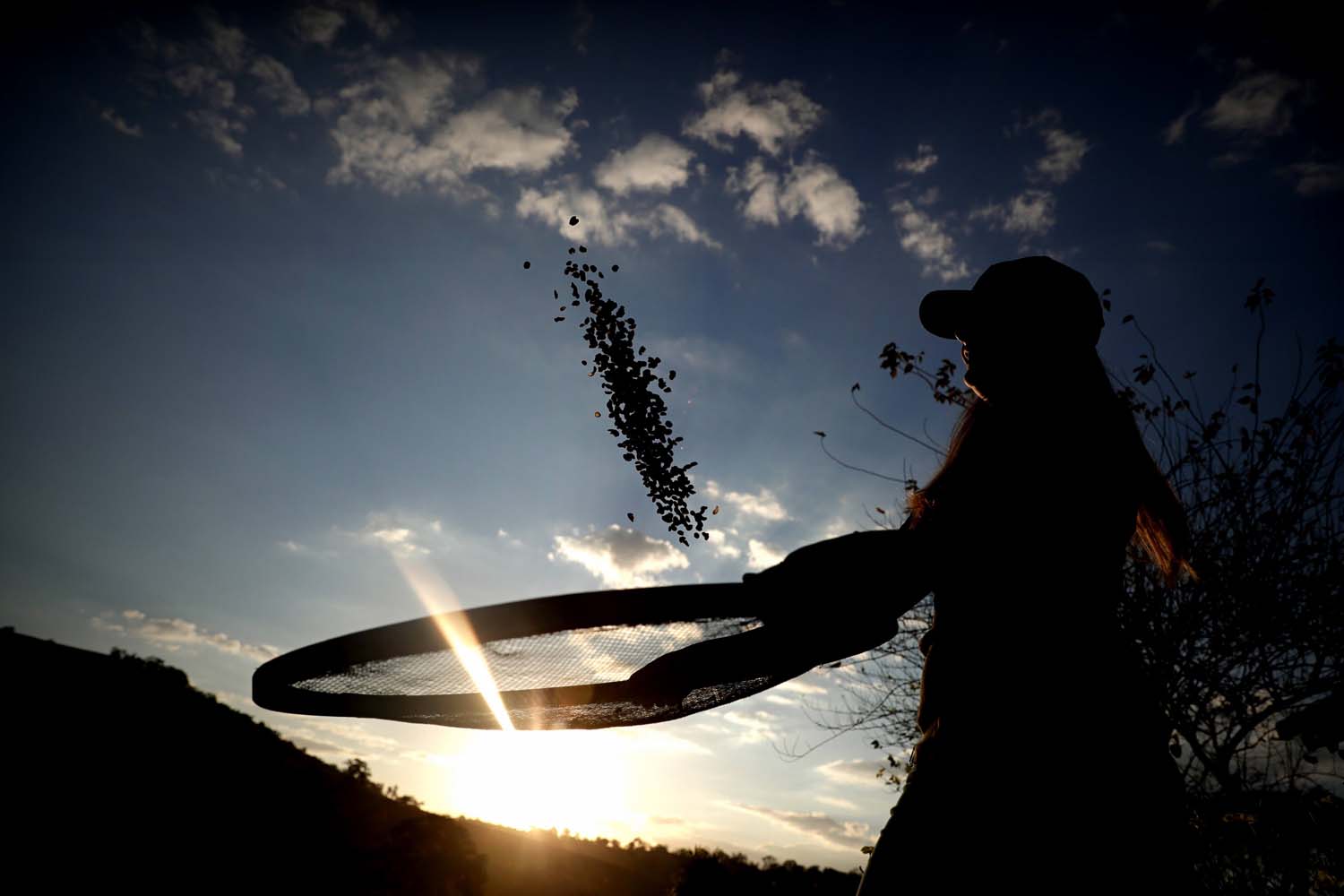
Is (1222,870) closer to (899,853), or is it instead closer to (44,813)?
(899,853)

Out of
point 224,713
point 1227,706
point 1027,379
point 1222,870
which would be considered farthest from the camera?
point 224,713

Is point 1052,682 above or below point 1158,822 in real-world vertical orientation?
above

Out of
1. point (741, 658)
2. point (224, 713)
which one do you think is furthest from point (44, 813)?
point (741, 658)

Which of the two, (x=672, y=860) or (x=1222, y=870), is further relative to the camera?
(x=672, y=860)

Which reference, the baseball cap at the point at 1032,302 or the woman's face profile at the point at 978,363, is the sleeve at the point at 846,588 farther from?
the baseball cap at the point at 1032,302

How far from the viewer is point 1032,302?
5.69ft

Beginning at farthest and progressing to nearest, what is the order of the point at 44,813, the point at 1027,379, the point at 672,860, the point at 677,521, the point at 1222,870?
1. the point at 672,860
2. the point at 44,813
3. the point at 1222,870
4. the point at 677,521
5. the point at 1027,379

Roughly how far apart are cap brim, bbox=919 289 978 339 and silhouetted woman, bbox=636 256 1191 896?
0.37 m

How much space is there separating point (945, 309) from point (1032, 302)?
9.6 inches

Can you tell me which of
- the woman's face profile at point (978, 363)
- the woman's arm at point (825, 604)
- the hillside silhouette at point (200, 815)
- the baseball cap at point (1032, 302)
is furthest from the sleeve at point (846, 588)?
the hillside silhouette at point (200, 815)

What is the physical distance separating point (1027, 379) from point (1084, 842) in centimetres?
105

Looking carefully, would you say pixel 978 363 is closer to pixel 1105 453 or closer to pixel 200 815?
pixel 1105 453

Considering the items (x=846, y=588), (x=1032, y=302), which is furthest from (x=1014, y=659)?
(x=1032, y=302)

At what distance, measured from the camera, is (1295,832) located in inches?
306
